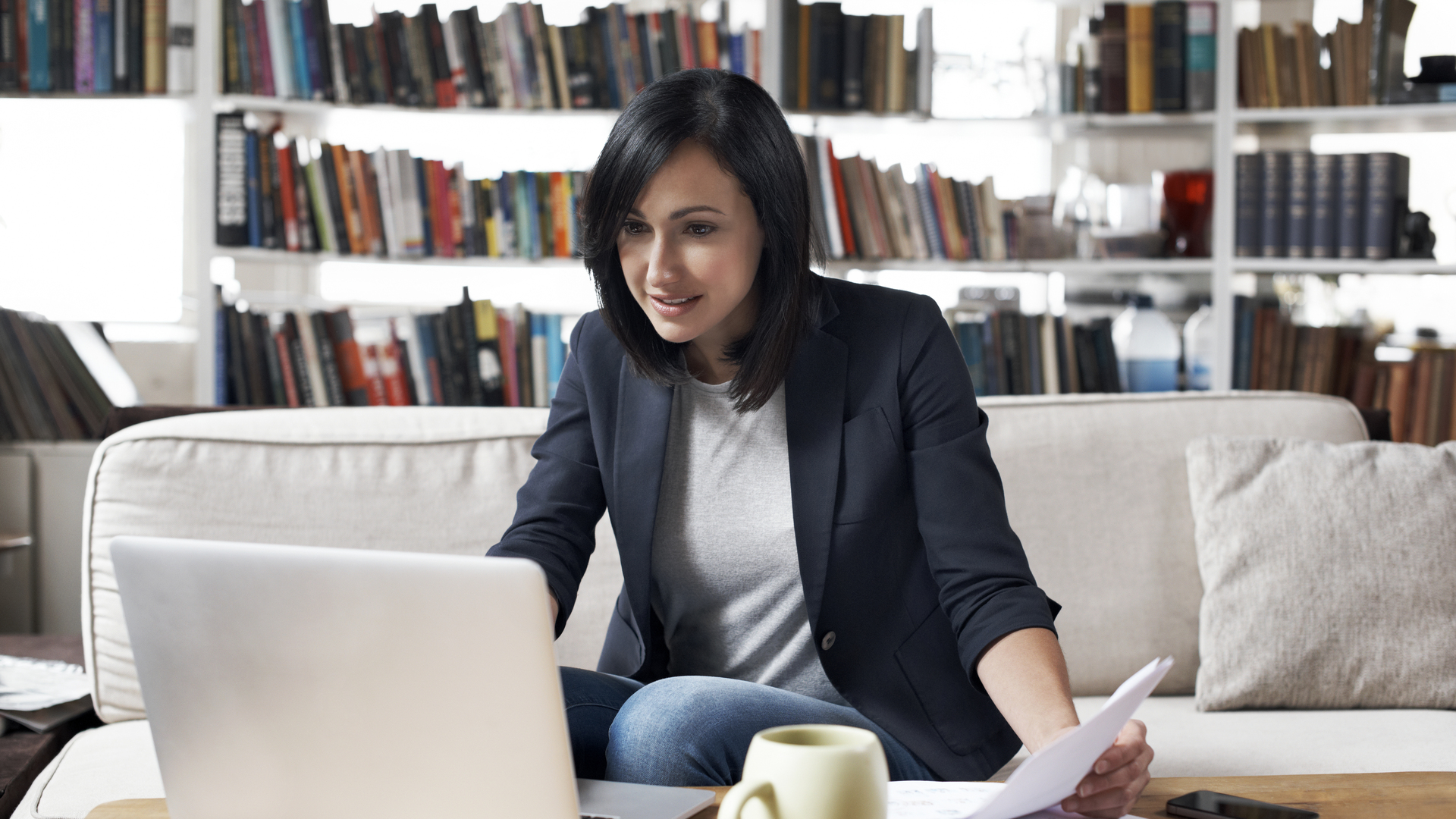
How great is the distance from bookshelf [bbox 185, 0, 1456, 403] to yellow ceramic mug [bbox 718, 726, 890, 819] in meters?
2.22

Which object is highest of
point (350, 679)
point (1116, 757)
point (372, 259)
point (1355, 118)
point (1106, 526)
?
point (1355, 118)

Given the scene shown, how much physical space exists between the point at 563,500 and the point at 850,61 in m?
1.83

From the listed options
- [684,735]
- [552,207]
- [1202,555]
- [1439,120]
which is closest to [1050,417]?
[1202,555]

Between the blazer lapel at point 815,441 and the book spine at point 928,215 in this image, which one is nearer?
the blazer lapel at point 815,441

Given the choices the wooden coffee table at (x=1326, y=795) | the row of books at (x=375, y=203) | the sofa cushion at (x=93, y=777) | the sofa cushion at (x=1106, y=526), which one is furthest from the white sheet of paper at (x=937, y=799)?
the row of books at (x=375, y=203)

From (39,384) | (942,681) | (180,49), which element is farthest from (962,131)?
(39,384)

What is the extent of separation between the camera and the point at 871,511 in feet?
3.71

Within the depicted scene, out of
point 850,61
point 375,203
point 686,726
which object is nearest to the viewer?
point 686,726

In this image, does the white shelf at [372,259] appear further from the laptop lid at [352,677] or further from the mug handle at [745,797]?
the mug handle at [745,797]

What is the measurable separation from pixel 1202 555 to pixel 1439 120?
1.76m

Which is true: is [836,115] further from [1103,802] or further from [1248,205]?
[1103,802]

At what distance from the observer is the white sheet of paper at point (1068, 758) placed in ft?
2.05

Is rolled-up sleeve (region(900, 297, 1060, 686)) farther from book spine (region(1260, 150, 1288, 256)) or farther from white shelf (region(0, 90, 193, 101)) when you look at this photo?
white shelf (region(0, 90, 193, 101))

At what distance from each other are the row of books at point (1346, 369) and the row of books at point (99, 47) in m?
2.49
